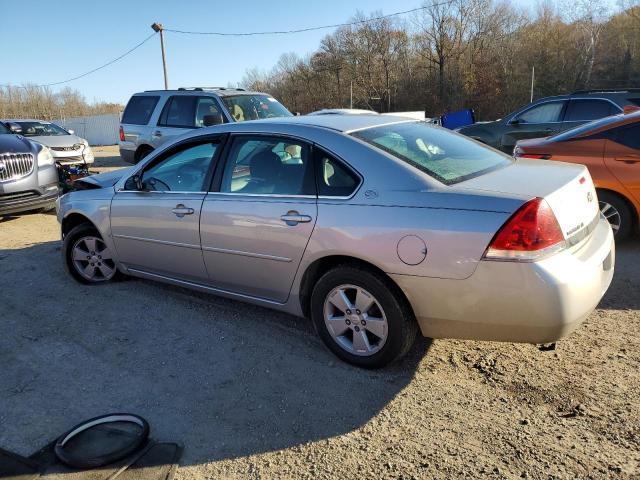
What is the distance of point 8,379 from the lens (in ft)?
11.0

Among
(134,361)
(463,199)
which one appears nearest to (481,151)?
(463,199)

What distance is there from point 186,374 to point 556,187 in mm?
2597

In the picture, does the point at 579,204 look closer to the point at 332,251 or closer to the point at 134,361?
the point at 332,251

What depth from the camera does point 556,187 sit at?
A: 295cm

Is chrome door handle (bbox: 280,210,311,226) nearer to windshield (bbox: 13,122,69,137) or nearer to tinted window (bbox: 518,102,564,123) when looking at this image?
tinted window (bbox: 518,102,564,123)

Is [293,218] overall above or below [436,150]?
below

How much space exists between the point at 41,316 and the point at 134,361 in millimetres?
1427

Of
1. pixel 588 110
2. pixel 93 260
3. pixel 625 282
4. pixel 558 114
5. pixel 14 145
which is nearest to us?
pixel 625 282

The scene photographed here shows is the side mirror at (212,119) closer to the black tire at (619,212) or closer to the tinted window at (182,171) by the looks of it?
the tinted window at (182,171)

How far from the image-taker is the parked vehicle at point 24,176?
778 centimetres

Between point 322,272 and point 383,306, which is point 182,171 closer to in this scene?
point 322,272

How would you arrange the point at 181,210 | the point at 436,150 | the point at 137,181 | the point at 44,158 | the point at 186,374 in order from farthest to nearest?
the point at 44,158 < the point at 137,181 < the point at 181,210 < the point at 436,150 < the point at 186,374

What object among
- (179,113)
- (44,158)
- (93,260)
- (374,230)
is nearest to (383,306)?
(374,230)

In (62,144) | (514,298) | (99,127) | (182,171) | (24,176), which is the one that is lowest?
(514,298)
